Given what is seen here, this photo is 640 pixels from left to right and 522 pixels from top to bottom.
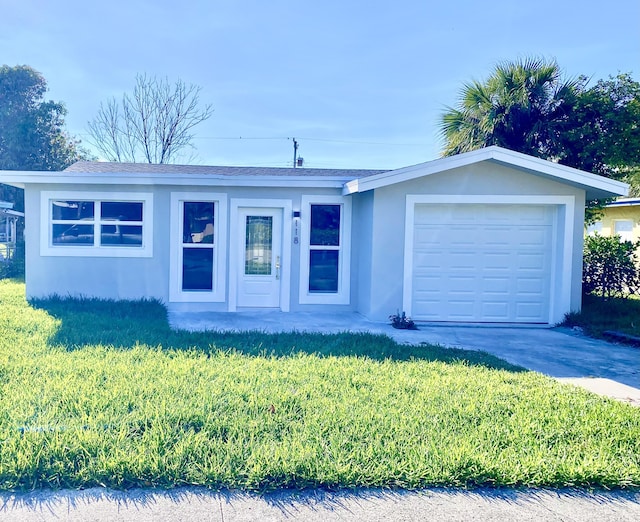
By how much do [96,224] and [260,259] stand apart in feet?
A: 11.4

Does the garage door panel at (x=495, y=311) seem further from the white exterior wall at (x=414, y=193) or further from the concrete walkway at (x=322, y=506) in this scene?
the concrete walkway at (x=322, y=506)

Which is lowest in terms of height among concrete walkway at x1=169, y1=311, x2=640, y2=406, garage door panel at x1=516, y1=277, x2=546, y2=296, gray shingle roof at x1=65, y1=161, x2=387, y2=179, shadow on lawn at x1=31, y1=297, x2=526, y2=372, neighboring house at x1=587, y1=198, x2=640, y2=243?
concrete walkway at x1=169, y1=311, x2=640, y2=406

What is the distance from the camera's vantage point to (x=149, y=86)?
28.5 meters

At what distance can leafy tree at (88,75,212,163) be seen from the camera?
1126 inches

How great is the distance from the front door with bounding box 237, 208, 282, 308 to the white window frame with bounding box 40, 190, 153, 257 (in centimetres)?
199

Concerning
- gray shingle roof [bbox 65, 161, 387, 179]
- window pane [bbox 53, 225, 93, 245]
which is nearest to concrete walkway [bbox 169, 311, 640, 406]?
window pane [bbox 53, 225, 93, 245]

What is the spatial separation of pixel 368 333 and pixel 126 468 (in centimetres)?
544

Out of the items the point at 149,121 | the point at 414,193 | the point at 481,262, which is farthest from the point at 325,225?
the point at 149,121

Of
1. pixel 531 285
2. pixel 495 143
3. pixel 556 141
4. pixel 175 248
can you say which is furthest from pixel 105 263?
pixel 556 141

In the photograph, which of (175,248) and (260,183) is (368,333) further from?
(175,248)

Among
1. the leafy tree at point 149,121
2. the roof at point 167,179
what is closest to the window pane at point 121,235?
the roof at point 167,179

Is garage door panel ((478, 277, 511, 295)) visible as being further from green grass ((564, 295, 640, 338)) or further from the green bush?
the green bush

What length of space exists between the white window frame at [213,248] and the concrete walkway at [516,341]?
0.55 metres

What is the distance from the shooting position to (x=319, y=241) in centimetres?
1095
